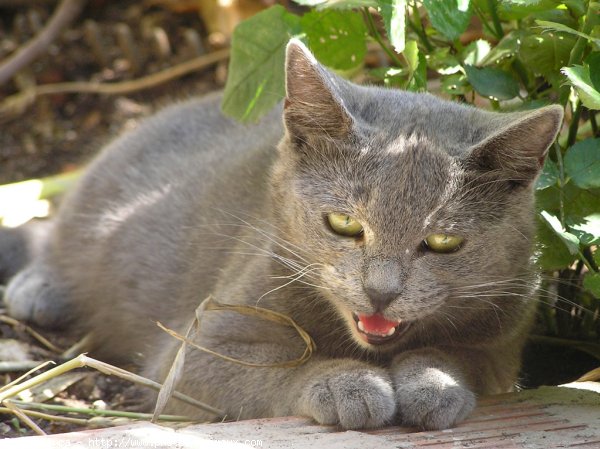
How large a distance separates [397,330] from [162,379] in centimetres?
80

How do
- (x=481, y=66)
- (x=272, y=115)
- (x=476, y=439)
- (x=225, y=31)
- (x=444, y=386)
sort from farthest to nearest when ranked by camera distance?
(x=225, y=31) < (x=272, y=115) < (x=481, y=66) < (x=444, y=386) < (x=476, y=439)

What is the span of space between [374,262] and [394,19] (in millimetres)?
627

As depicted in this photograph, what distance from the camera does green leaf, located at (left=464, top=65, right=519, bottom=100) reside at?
8.48 ft

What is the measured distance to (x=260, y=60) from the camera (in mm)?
2963

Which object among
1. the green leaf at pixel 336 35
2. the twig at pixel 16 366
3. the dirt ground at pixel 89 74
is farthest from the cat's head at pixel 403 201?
the dirt ground at pixel 89 74

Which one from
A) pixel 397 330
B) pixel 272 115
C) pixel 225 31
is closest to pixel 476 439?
pixel 397 330

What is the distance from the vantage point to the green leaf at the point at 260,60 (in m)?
2.95

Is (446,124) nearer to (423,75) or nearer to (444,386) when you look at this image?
(423,75)

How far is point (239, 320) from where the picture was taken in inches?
107

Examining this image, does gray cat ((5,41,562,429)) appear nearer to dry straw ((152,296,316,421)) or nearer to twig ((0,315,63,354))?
dry straw ((152,296,316,421))

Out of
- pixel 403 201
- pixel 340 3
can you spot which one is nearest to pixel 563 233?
pixel 403 201

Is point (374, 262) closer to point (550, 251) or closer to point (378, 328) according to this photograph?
point (378, 328)

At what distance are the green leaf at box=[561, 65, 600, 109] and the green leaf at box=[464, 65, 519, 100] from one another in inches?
15.0

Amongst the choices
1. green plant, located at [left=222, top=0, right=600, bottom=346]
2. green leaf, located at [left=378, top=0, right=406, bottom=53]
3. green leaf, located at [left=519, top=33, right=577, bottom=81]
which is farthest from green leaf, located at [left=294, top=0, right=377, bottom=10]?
green leaf, located at [left=519, top=33, right=577, bottom=81]
